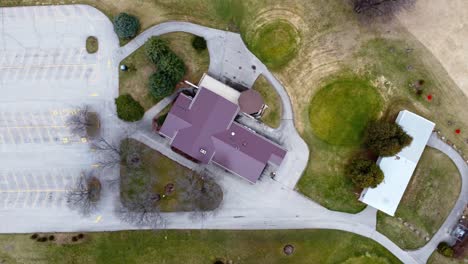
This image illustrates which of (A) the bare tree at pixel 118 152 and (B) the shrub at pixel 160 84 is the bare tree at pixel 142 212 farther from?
(B) the shrub at pixel 160 84

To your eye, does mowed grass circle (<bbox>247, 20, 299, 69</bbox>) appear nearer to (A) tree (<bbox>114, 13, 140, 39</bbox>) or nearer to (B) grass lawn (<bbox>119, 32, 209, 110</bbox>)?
(B) grass lawn (<bbox>119, 32, 209, 110</bbox>)

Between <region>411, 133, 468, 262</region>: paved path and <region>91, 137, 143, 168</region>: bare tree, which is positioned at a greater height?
<region>411, 133, 468, 262</region>: paved path

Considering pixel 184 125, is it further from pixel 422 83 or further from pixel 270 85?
pixel 422 83

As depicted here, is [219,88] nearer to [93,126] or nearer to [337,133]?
[337,133]

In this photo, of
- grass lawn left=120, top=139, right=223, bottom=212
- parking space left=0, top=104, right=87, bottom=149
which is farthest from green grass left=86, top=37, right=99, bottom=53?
grass lawn left=120, top=139, right=223, bottom=212

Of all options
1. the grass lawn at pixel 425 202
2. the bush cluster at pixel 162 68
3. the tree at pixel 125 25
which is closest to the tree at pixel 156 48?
the bush cluster at pixel 162 68

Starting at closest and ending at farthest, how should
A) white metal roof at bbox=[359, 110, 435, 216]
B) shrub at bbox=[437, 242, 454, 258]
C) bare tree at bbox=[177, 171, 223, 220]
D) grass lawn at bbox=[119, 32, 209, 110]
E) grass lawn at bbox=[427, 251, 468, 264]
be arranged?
white metal roof at bbox=[359, 110, 435, 216] → shrub at bbox=[437, 242, 454, 258] → bare tree at bbox=[177, 171, 223, 220] → grass lawn at bbox=[427, 251, 468, 264] → grass lawn at bbox=[119, 32, 209, 110]

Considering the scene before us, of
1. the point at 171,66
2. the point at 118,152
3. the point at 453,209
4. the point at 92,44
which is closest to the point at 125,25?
the point at 92,44
